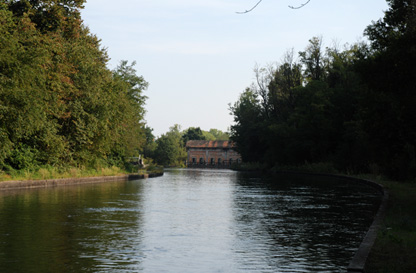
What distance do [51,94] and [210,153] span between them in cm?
13864

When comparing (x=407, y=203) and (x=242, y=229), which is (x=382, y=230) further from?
(x=407, y=203)

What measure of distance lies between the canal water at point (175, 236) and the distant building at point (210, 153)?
146754 mm

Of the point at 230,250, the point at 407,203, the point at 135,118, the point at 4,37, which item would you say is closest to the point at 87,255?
the point at 230,250

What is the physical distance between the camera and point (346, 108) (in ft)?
203

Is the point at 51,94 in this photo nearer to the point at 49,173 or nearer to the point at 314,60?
the point at 49,173

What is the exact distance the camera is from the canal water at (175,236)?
8.84 meters

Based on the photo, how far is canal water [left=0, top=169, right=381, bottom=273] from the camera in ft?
29.0

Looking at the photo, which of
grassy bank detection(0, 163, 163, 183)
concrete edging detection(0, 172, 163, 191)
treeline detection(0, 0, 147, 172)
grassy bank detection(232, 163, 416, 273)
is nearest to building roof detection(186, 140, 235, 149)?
treeline detection(0, 0, 147, 172)

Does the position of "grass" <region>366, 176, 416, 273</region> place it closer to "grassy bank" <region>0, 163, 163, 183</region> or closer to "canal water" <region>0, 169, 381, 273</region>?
"canal water" <region>0, 169, 381, 273</region>

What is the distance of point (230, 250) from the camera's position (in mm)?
10359

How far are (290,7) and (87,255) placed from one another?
5.24m

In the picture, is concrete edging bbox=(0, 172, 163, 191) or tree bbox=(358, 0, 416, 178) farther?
concrete edging bbox=(0, 172, 163, 191)

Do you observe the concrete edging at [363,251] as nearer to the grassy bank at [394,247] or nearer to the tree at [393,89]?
the grassy bank at [394,247]

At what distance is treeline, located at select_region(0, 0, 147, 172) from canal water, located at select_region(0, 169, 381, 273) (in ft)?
31.6
